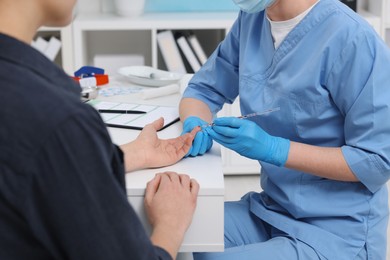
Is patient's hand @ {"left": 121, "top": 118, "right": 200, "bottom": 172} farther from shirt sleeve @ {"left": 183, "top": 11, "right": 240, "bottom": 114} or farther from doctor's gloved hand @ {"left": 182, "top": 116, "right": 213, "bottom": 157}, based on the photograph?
shirt sleeve @ {"left": 183, "top": 11, "right": 240, "bottom": 114}

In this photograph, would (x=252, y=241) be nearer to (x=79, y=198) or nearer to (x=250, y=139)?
(x=250, y=139)

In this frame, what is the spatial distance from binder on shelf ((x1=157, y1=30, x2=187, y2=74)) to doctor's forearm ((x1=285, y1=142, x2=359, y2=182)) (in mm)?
1673

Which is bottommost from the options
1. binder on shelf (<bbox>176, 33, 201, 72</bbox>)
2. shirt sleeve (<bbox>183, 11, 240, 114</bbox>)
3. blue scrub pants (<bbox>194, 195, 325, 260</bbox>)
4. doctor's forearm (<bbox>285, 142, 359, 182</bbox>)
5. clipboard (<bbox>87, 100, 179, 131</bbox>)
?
blue scrub pants (<bbox>194, 195, 325, 260</bbox>)

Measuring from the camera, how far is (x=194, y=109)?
1.62 m

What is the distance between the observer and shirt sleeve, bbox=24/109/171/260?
2.43ft

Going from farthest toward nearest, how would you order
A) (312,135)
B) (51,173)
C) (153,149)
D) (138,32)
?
(138,32)
(312,135)
(153,149)
(51,173)

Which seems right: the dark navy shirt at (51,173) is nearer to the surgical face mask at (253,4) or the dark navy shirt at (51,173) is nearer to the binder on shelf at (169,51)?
the surgical face mask at (253,4)

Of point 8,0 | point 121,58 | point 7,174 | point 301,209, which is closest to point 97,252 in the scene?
point 7,174

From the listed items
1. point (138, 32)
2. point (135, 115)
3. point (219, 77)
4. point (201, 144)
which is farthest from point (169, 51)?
point (201, 144)

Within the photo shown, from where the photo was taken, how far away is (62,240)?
0.77 metres

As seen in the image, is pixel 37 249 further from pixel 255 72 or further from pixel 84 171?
pixel 255 72

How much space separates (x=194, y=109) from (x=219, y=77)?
161mm

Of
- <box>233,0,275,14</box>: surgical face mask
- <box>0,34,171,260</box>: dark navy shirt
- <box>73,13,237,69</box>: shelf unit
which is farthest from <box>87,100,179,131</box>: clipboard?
<box>73,13,237,69</box>: shelf unit

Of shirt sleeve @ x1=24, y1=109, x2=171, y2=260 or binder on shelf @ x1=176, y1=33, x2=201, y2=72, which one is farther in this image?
binder on shelf @ x1=176, y1=33, x2=201, y2=72
